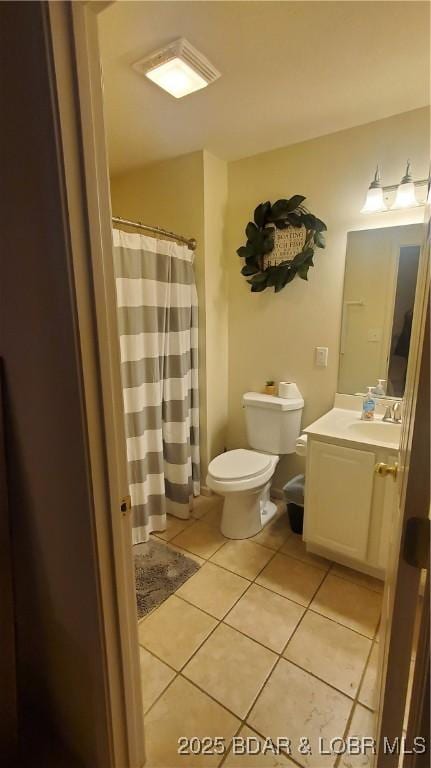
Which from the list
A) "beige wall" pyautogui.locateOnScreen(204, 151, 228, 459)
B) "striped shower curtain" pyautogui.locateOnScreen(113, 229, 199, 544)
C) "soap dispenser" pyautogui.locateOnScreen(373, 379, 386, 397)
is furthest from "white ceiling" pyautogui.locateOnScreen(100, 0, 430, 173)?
"soap dispenser" pyautogui.locateOnScreen(373, 379, 386, 397)

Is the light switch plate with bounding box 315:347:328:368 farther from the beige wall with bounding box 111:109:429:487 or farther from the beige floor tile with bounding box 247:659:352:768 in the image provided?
the beige floor tile with bounding box 247:659:352:768

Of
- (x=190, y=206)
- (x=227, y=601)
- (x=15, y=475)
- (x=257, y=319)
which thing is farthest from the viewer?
(x=257, y=319)

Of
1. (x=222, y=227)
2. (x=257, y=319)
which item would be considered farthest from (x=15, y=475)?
(x=222, y=227)

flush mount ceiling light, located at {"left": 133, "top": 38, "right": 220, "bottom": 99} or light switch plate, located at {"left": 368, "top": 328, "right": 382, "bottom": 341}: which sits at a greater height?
flush mount ceiling light, located at {"left": 133, "top": 38, "right": 220, "bottom": 99}

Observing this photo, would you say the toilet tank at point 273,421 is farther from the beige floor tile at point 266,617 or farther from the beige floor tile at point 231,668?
the beige floor tile at point 231,668

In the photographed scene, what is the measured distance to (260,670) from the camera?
4.48ft

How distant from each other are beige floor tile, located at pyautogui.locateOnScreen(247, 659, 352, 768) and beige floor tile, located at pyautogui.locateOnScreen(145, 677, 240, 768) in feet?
0.36

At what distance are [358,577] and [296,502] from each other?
18.9 inches

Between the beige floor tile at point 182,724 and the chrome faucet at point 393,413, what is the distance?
148 centimetres

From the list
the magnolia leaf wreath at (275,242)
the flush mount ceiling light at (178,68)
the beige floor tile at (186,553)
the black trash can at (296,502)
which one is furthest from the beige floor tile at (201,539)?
the flush mount ceiling light at (178,68)

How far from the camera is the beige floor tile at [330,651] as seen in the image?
4.36 feet

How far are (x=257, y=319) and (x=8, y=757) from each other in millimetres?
2295

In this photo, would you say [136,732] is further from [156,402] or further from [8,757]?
[156,402]

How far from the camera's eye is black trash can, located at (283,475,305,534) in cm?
207
